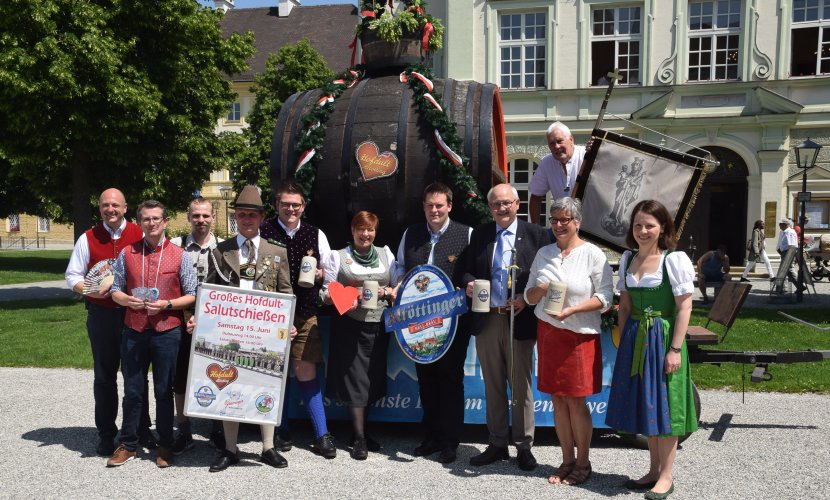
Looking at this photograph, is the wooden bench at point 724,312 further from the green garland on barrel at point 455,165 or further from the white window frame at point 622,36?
the white window frame at point 622,36

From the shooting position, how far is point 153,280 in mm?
4367

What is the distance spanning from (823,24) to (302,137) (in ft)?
55.9

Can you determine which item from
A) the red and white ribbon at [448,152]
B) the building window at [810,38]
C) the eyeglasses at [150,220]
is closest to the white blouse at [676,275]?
the red and white ribbon at [448,152]

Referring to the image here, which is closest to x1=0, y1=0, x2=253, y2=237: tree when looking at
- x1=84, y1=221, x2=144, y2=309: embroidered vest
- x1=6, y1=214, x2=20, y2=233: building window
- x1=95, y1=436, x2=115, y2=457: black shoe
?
x1=84, y1=221, x2=144, y2=309: embroidered vest

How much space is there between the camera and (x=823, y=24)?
56.9ft

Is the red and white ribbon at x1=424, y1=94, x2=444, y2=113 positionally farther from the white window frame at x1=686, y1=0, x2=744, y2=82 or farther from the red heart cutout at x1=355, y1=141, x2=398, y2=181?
the white window frame at x1=686, y1=0, x2=744, y2=82

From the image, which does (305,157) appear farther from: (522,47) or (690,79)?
(690,79)

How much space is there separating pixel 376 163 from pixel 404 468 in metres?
2.01

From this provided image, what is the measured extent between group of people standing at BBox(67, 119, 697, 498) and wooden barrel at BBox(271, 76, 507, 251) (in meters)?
0.33

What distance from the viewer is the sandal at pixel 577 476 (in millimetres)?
4102

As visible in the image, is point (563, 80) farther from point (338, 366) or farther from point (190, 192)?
point (338, 366)

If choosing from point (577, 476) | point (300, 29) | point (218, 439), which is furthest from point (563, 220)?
point (300, 29)

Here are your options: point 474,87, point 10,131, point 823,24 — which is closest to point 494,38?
point 823,24

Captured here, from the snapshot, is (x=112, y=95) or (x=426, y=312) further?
(x=112, y=95)
